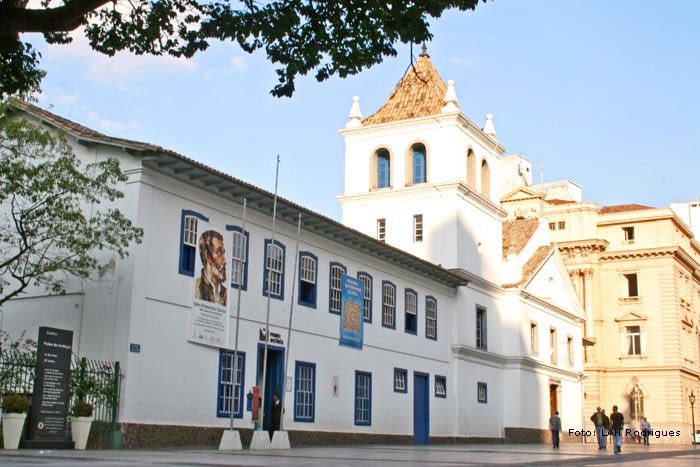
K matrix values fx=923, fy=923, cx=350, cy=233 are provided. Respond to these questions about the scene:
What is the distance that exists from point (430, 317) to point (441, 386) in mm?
2895

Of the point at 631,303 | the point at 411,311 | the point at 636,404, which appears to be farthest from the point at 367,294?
the point at 631,303

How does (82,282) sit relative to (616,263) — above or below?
below

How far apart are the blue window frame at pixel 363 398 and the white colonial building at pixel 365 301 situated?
0.07 m

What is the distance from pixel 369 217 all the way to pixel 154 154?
19874 millimetres

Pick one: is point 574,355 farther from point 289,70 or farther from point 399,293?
point 289,70

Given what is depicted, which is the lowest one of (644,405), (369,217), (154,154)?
(644,405)

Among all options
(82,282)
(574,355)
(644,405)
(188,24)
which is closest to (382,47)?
(188,24)

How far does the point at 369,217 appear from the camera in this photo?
42125 millimetres

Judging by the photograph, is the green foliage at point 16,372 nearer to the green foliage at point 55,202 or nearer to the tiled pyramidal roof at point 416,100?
the green foliage at point 55,202

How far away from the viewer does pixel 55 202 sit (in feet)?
70.1

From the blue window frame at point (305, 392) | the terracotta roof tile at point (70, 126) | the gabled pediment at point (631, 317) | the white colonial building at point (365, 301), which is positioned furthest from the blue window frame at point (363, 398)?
the gabled pediment at point (631, 317)

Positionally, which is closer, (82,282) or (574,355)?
(82,282)

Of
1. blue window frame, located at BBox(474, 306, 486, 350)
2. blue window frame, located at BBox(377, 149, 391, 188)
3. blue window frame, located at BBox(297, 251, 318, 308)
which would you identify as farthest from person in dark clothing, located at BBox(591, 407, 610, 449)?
blue window frame, located at BBox(377, 149, 391, 188)

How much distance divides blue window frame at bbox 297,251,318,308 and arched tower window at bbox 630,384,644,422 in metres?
44.7
